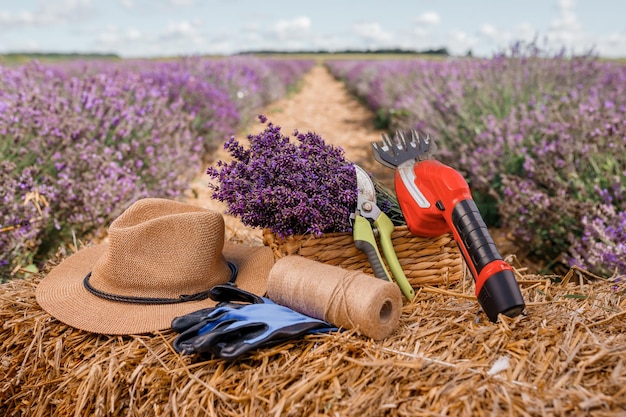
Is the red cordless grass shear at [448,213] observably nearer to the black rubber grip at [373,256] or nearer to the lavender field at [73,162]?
the black rubber grip at [373,256]

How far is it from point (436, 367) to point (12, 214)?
2.83 m

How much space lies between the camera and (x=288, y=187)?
6.64ft

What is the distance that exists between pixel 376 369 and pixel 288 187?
0.76 meters

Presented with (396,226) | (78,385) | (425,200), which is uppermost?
(425,200)

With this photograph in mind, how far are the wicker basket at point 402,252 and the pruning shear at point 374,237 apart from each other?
0.06 meters

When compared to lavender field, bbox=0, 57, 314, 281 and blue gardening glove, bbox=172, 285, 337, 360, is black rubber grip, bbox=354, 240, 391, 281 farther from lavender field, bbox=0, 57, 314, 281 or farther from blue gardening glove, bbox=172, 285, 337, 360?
lavender field, bbox=0, 57, 314, 281

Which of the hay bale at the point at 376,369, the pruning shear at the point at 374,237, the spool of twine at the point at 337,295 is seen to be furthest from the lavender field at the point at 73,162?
the pruning shear at the point at 374,237

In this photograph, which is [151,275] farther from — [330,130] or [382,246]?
[330,130]

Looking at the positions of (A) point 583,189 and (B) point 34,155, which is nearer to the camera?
(A) point 583,189

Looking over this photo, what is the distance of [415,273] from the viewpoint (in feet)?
7.10

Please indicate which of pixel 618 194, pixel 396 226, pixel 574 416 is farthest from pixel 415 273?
pixel 618 194

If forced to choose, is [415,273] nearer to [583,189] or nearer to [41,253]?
[583,189]

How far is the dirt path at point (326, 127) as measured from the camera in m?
6.10

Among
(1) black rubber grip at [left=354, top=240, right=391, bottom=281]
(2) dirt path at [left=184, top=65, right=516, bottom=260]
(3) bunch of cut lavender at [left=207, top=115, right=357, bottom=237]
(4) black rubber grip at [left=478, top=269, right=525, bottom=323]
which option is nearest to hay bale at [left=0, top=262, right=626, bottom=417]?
(4) black rubber grip at [left=478, top=269, right=525, bottom=323]
